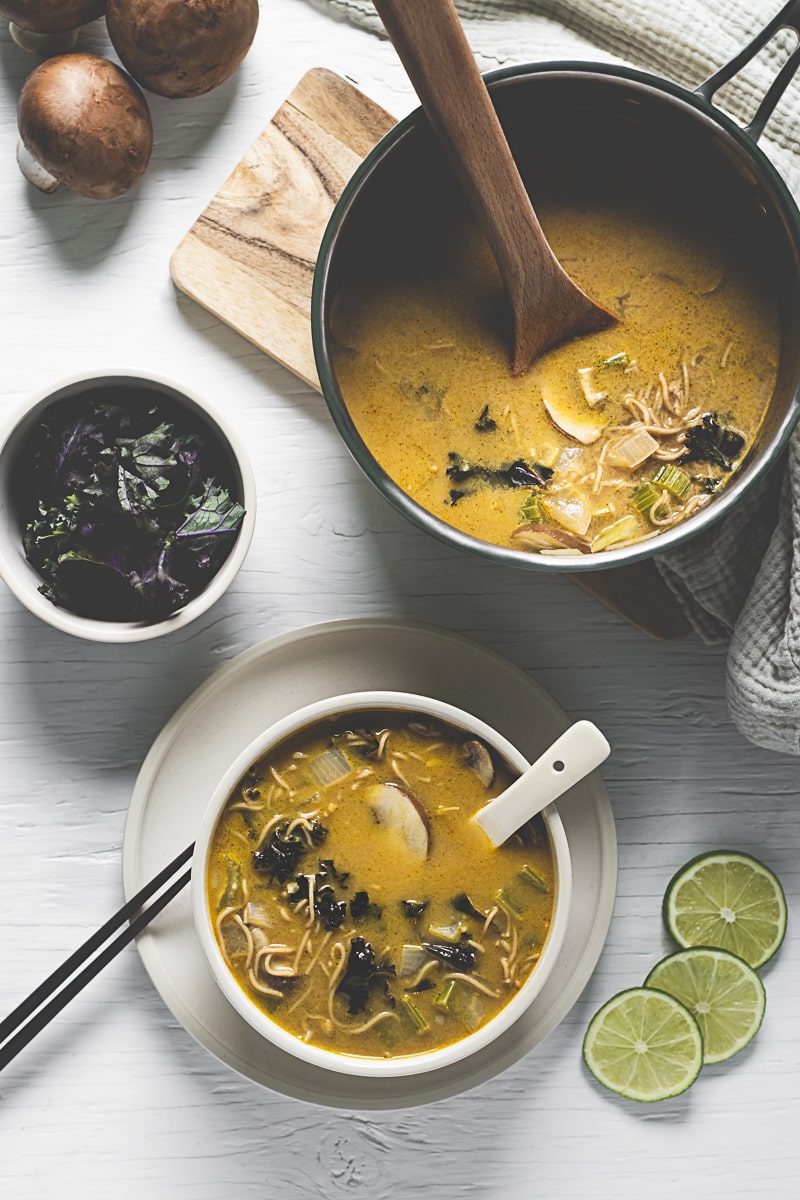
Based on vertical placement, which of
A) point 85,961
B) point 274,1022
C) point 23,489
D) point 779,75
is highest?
point 779,75

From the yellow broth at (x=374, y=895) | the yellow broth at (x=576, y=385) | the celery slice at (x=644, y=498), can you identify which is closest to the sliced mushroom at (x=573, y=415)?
the yellow broth at (x=576, y=385)

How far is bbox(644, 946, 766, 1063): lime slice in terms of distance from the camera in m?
1.88

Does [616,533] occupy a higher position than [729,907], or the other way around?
[616,533]

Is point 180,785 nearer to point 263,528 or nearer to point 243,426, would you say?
point 263,528

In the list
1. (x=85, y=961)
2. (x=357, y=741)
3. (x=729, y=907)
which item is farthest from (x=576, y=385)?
(x=85, y=961)

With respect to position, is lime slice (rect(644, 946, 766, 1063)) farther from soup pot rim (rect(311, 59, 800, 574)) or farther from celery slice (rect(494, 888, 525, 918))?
soup pot rim (rect(311, 59, 800, 574))

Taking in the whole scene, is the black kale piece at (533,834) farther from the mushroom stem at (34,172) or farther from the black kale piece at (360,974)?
the mushroom stem at (34,172)

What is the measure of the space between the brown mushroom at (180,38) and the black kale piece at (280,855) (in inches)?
47.0

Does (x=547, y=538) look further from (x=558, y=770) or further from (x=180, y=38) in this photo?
(x=180, y=38)

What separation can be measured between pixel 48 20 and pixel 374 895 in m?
1.46

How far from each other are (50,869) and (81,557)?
1.87 feet

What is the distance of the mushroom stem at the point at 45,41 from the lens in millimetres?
1813

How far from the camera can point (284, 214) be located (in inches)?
70.7

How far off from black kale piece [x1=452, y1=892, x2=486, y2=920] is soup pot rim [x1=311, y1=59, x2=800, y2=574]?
1.76 feet
